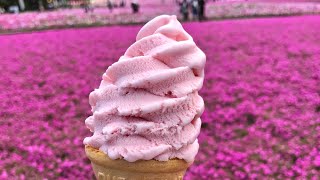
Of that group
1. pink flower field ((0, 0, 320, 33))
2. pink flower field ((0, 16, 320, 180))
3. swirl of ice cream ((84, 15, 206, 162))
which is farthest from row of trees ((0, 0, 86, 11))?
swirl of ice cream ((84, 15, 206, 162))

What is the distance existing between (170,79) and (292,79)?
14.6ft

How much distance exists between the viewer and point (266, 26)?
11.3 meters

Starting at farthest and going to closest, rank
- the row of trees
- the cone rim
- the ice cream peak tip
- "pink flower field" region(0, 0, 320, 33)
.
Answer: the row of trees → "pink flower field" region(0, 0, 320, 33) → the ice cream peak tip → the cone rim

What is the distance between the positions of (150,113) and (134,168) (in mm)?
306

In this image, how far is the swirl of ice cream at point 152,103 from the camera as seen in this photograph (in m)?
2.49

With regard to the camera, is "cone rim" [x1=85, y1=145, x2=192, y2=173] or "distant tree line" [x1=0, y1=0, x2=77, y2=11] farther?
"distant tree line" [x1=0, y1=0, x2=77, y2=11]

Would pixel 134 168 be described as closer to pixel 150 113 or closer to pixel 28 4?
pixel 150 113

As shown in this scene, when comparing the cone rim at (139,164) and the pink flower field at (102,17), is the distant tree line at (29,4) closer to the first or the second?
the pink flower field at (102,17)

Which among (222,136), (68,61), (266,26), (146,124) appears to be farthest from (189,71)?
(266,26)

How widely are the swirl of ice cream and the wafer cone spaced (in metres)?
0.04

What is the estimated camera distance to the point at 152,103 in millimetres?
2502

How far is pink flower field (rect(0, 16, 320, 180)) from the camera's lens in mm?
4902

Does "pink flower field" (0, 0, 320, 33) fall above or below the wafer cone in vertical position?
below

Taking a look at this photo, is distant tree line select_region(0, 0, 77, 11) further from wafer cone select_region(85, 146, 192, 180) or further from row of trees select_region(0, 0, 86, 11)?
wafer cone select_region(85, 146, 192, 180)
